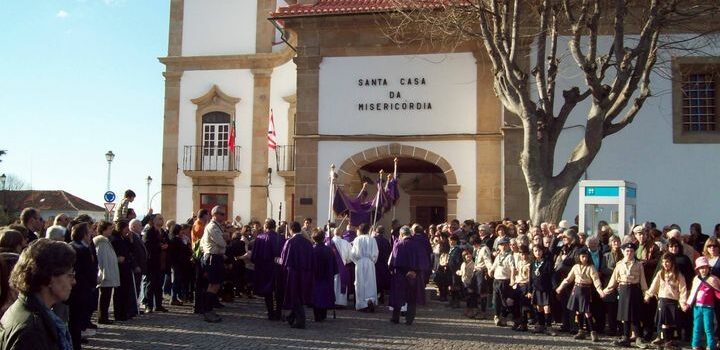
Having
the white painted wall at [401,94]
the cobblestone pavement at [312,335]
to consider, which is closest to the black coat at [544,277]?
the cobblestone pavement at [312,335]

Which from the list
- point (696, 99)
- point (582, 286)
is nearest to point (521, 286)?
point (582, 286)

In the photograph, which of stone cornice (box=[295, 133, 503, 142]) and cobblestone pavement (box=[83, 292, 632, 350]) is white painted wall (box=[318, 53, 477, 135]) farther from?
cobblestone pavement (box=[83, 292, 632, 350])

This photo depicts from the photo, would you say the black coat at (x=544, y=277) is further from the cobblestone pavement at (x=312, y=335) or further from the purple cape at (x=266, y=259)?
the purple cape at (x=266, y=259)

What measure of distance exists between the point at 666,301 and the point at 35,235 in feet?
28.7

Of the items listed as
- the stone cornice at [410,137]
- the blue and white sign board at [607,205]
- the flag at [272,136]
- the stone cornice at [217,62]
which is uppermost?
the stone cornice at [217,62]

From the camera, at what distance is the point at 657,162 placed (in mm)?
18312

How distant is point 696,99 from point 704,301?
11.3m

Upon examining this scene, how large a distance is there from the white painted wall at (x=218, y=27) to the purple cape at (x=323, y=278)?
55.9ft

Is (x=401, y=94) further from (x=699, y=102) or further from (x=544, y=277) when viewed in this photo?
(x=544, y=277)

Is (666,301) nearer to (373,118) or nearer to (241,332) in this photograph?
(241,332)

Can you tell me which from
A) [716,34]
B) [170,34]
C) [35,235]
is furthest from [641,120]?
[170,34]

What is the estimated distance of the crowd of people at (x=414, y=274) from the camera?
9.81 meters

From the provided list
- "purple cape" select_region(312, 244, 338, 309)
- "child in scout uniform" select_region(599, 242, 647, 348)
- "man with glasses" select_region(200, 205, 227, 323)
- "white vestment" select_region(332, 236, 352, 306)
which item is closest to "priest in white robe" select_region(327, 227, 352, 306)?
"white vestment" select_region(332, 236, 352, 306)

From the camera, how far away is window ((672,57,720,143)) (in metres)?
18.3
